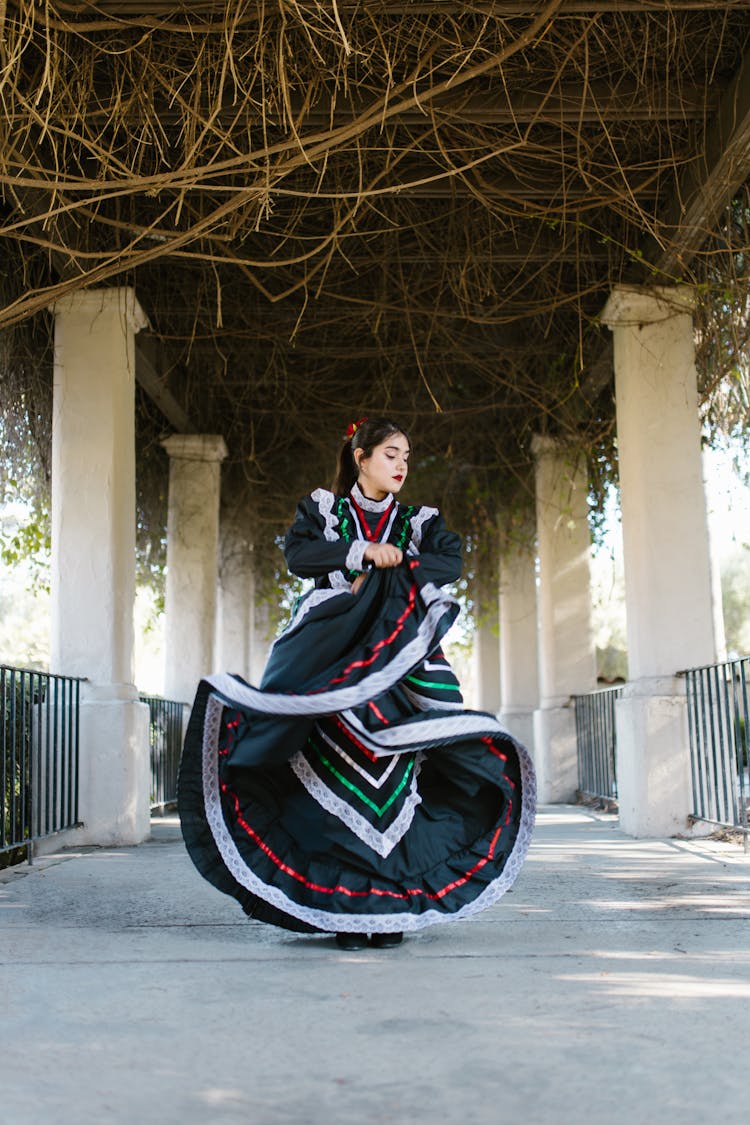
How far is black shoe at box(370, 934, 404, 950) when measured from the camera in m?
3.18

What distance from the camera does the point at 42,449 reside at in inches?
275

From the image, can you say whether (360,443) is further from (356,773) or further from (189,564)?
(189,564)

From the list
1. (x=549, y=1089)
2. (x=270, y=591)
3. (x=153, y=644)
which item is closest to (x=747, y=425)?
(x=549, y=1089)

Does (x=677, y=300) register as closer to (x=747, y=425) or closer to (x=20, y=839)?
(x=747, y=425)

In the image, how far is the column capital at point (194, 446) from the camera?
953 cm

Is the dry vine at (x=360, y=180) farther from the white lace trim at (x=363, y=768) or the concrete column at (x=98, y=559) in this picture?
the white lace trim at (x=363, y=768)

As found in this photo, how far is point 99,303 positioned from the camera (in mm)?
6531

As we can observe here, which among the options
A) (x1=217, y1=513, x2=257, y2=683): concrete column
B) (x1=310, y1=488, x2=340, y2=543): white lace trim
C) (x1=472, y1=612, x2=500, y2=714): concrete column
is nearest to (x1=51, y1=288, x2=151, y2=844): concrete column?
(x1=310, y1=488, x2=340, y2=543): white lace trim

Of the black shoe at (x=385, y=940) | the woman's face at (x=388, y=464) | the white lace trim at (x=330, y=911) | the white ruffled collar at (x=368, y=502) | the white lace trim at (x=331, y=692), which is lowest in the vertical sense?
the black shoe at (x=385, y=940)

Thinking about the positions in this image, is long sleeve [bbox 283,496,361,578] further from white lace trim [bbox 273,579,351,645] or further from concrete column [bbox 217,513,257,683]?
concrete column [bbox 217,513,257,683]

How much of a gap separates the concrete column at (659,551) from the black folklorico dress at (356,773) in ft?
10.5

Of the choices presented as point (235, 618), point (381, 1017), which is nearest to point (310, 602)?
point (381, 1017)

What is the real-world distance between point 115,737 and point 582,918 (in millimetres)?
3200

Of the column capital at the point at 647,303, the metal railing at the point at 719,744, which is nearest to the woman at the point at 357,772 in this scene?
the metal railing at the point at 719,744
